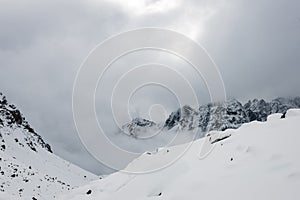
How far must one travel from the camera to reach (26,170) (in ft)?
87.2

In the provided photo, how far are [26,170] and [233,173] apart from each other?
20645 mm

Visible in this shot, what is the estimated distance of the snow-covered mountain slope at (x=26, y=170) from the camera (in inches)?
830

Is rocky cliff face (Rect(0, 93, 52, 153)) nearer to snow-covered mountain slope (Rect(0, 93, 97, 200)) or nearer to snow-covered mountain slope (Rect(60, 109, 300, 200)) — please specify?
snow-covered mountain slope (Rect(0, 93, 97, 200))

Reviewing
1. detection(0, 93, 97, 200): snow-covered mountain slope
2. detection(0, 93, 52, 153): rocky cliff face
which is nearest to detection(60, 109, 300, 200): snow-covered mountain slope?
detection(0, 93, 97, 200): snow-covered mountain slope

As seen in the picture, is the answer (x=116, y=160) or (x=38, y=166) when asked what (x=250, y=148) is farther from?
(x=38, y=166)

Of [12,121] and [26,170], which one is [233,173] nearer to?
[26,170]

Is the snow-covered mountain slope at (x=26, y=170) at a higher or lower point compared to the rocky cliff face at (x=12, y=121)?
lower

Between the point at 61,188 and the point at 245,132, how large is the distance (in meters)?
16.3

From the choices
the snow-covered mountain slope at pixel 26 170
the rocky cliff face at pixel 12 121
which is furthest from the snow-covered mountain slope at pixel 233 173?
the rocky cliff face at pixel 12 121

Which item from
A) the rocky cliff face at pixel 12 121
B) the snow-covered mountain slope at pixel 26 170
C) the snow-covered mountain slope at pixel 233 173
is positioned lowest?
the snow-covered mountain slope at pixel 233 173

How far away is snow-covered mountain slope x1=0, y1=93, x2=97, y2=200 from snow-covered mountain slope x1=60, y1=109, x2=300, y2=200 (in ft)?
23.1

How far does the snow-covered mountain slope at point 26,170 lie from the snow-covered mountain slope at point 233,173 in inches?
278

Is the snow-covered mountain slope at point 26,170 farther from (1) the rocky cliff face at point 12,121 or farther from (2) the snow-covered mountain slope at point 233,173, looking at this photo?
(2) the snow-covered mountain slope at point 233,173

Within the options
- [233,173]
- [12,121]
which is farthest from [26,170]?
[12,121]
